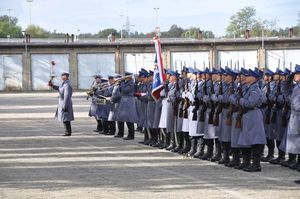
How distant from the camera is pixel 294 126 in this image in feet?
41.5

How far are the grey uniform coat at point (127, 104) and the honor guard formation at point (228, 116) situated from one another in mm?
873

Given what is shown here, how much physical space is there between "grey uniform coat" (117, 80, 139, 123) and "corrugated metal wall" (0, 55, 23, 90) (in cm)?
4737

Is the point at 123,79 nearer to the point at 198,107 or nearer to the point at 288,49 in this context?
the point at 198,107

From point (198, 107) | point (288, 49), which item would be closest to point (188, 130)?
point (198, 107)

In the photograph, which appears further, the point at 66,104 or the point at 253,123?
the point at 66,104

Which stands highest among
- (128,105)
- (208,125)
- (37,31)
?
Result: (37,31)

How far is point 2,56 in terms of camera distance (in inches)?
2611

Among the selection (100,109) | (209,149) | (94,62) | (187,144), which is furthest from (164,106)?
(94,62)

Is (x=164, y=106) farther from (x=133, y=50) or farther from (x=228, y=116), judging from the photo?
(x=133, y=50)

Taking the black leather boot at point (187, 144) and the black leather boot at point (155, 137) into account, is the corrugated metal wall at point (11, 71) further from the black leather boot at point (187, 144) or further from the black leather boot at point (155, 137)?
the black leather boot at point (187, 144)

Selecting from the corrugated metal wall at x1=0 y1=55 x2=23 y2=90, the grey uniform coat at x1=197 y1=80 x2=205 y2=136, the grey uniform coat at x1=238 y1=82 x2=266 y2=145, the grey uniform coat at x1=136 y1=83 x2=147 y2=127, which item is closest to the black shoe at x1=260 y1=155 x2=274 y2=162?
the grey uniform coat at x1=197 y1=80 x2=205 y2=136

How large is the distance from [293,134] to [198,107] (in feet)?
9.65

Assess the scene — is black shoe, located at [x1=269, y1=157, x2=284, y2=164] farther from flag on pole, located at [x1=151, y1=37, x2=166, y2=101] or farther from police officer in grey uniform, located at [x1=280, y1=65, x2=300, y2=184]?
flag on pole, located at [x1=151, y1=37, x2=166, y2=101]

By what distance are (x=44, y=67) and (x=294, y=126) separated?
183 feet
